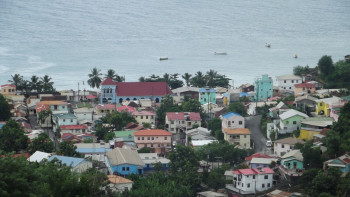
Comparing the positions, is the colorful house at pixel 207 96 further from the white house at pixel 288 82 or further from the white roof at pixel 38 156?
the white roof at pixel 38 156

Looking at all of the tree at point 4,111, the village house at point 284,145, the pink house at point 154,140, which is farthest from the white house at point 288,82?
the tree at point 4,111

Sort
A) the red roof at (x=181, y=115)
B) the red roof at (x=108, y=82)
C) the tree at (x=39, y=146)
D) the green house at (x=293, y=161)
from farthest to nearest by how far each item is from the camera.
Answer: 1. the red roof at (x=108, y=82)
2. the red roof at (x=181, y=115)
3. the tree at (x=39, y=146)
4. the green house at (x=293, y=161)

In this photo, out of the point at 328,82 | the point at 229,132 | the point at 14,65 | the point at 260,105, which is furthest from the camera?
the point at 14,65

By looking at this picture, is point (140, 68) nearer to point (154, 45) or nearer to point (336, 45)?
point (154, 45)

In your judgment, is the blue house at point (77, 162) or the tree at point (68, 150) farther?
the tree at point (68, 150)

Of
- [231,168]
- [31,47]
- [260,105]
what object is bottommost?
[231,168]

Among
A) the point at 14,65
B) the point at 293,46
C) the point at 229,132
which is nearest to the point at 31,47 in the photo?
the point at 14,65

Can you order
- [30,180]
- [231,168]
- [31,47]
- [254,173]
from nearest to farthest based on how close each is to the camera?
[30,180], [254,173], [231,168], [31,47]
